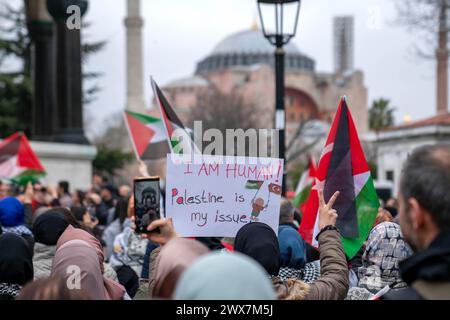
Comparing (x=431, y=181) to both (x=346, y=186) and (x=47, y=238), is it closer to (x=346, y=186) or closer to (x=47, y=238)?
(x=346, y=186)

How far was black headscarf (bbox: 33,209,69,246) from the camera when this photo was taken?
605cm

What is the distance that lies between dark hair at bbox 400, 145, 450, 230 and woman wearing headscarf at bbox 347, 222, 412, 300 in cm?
184

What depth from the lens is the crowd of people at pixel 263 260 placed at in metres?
2.64

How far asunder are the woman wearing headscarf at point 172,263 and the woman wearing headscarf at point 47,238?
9.45 ft

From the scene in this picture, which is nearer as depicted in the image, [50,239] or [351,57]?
[50,239]

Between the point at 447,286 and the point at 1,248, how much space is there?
2920 mm

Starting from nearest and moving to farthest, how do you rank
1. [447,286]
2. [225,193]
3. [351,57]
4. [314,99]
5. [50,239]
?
1. [447,286]
2. [225,193]
3. [50,239]
4. [314,99]
5. [351,57]

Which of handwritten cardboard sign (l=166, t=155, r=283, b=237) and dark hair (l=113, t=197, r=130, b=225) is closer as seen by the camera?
handwritten cardboard sign (l=166, t=155, r=283, b=237)

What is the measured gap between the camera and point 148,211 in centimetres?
447

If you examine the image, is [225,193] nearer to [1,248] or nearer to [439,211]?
[1,248]

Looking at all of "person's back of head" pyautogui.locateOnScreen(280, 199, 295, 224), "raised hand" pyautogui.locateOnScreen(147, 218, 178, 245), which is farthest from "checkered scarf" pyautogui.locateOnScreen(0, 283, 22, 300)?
"person's back of head" pyautogui.locateOnScreen(280, 199, 295, 224)

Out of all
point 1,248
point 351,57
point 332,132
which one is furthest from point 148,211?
point 351,57

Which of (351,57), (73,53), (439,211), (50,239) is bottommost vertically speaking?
(50,239)

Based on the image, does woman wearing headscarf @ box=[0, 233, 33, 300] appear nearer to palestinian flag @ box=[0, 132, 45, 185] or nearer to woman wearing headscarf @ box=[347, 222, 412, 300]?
woman wearing headscarf @ box=[347, 222, 412, 300]
